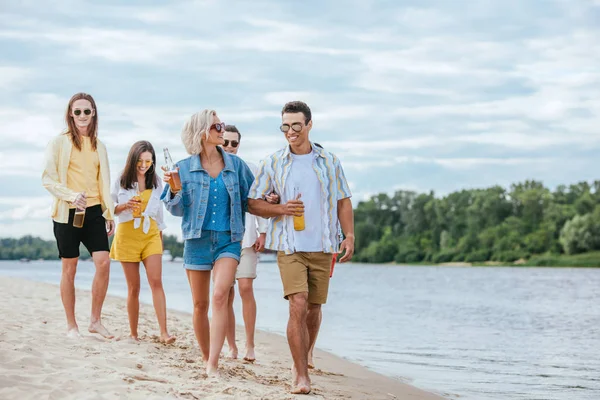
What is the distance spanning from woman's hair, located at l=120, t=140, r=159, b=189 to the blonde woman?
185cm

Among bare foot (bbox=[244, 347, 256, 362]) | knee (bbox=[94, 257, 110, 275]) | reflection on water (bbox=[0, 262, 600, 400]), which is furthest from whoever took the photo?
reflection on water (bbox=[0, 262, 600, 400])

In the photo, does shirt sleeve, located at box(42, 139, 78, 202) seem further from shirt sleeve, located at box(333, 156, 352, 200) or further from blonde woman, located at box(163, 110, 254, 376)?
shirt sleeve, located at box(333, 156, 352, 200)

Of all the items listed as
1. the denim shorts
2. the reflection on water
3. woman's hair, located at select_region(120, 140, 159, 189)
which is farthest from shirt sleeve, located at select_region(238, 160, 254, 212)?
the reflection on water

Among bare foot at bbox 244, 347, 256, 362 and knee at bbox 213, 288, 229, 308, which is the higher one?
knee at bbox 213, 288, 229, 308

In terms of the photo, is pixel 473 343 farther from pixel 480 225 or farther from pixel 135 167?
pixel 480 225

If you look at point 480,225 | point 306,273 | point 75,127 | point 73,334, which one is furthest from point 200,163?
point 480,225

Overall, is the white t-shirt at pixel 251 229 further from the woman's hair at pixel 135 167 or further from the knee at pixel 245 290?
the woman's hair at pixel 135 167

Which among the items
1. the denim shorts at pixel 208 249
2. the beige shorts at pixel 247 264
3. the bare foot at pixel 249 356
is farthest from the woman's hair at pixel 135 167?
the denim shorts at pixel 208 249

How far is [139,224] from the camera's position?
793 centimetres

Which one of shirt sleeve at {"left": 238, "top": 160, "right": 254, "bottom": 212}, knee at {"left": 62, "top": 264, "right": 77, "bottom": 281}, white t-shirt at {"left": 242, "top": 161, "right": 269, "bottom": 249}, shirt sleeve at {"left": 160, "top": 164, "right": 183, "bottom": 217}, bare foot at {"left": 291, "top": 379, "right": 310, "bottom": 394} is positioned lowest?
bare foot at {"left": 291, "top": 379, "right": 310, "bottom": 394}

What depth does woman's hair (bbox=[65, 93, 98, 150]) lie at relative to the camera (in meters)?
7.39

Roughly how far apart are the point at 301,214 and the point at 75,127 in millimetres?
2716

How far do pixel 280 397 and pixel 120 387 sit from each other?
1.11m

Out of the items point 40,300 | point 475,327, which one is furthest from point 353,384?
point 475,327
